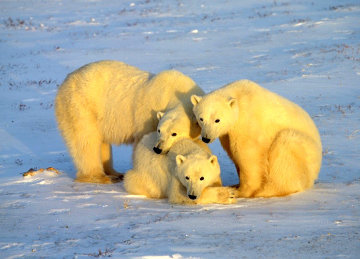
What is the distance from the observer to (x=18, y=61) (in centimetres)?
2220

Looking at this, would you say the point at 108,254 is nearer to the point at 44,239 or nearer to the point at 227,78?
the point at 44,239

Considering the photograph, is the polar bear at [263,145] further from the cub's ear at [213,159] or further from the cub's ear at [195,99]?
the cub's ear at [213,159]

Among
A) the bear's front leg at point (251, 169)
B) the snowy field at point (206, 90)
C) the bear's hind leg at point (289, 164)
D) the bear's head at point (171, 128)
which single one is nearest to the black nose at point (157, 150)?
the bear's head at point (171, 128)

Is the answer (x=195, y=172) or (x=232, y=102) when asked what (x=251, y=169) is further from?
(x=232, y=102)

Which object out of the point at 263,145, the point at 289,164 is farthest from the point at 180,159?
the point at 289,164

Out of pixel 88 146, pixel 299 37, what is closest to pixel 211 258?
pixel 88 146

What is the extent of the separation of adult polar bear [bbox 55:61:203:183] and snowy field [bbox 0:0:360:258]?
48 centimetres

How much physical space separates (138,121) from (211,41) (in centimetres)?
1599

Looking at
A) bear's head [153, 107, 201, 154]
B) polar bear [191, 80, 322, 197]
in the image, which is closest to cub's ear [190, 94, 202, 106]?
polar bear [191, 80, 322, 197]

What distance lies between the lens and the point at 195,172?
684 centimetres

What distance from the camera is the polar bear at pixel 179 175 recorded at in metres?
6.88

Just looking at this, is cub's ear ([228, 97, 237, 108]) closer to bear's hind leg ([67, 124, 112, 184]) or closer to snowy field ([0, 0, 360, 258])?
snowy field ([0, 0, 360, 258])

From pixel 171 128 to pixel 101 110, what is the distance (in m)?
1.76

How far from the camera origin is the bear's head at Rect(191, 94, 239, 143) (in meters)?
6.86
